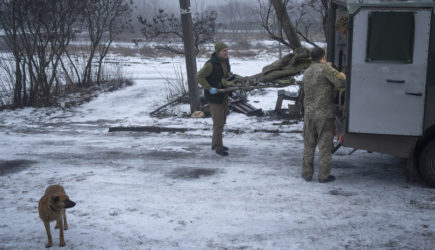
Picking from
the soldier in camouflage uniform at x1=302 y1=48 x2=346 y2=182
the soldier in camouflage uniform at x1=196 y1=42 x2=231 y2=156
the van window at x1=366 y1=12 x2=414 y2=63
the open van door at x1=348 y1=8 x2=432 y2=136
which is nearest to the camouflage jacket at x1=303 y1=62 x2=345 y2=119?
the soldier in camouflage uniform at x1=302 y1=48 x2=346 y2=182

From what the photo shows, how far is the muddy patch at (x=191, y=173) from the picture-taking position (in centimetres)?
583

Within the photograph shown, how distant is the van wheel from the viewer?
502cm

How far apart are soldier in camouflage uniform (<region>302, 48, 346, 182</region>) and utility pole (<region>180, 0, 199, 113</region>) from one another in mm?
5230

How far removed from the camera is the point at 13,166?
648 cm

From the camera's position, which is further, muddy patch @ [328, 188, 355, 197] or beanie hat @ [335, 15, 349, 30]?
beanie hat @ [335, 15, 349, 30]

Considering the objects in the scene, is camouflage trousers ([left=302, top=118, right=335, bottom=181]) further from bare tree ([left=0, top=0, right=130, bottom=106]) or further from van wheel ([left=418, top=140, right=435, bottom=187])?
bare tree ([left=0, top=0, right=130, bottom=106])

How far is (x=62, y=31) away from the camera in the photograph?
12.3 meters

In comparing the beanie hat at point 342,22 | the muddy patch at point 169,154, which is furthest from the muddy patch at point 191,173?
the beanie hat at point 342,22

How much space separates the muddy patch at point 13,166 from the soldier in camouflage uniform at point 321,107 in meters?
4.57

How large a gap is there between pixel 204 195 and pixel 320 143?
173 centimetres

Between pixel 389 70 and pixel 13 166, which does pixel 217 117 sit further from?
pixel 13 166

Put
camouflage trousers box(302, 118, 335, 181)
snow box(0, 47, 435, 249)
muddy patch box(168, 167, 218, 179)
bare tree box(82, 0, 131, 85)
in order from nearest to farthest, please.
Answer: snow box(0, 47, 435, 249) → camouflage trousers box(302, 118, 335, 181) → muddy patch box(168, 167, 218, 179) → bare tree box(82, 0, 131, 85)

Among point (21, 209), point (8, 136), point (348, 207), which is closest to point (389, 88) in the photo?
point (348, 207)

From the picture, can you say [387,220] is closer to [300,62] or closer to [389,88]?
[389,88]
